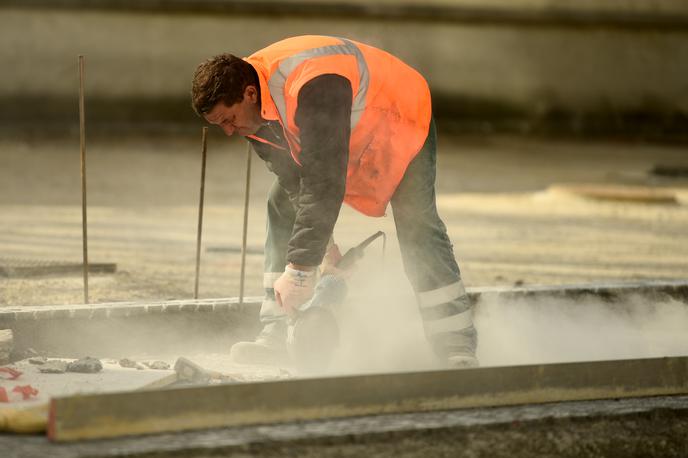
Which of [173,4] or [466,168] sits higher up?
[173,4]

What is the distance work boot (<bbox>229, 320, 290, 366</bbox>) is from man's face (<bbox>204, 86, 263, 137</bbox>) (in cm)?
82

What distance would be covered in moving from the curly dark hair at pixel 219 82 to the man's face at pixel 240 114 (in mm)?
18

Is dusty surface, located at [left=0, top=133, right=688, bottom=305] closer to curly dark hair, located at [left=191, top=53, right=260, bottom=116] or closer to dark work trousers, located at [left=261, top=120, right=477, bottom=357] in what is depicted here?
dark work trousers, located at [left=261, top=120, right=477, bottom=357]

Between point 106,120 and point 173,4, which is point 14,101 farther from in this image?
point 173,4

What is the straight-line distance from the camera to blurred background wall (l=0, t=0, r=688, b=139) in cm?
1302

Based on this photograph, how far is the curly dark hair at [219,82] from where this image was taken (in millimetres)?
3377

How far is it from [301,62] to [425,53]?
10.9 meters

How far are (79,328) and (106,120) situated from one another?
31.8ft

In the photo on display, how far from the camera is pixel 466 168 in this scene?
39.3 feet

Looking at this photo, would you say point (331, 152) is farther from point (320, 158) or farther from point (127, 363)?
point (127, 363)

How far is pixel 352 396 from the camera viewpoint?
2.96 m

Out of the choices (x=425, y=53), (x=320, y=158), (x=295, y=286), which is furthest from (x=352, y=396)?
(x=425, y=53)

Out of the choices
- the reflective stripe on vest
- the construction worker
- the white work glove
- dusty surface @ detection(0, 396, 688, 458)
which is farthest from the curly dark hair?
dusty surface @ detection(0, 396, 688, 458)

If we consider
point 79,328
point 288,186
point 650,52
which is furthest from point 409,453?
point 650,52
